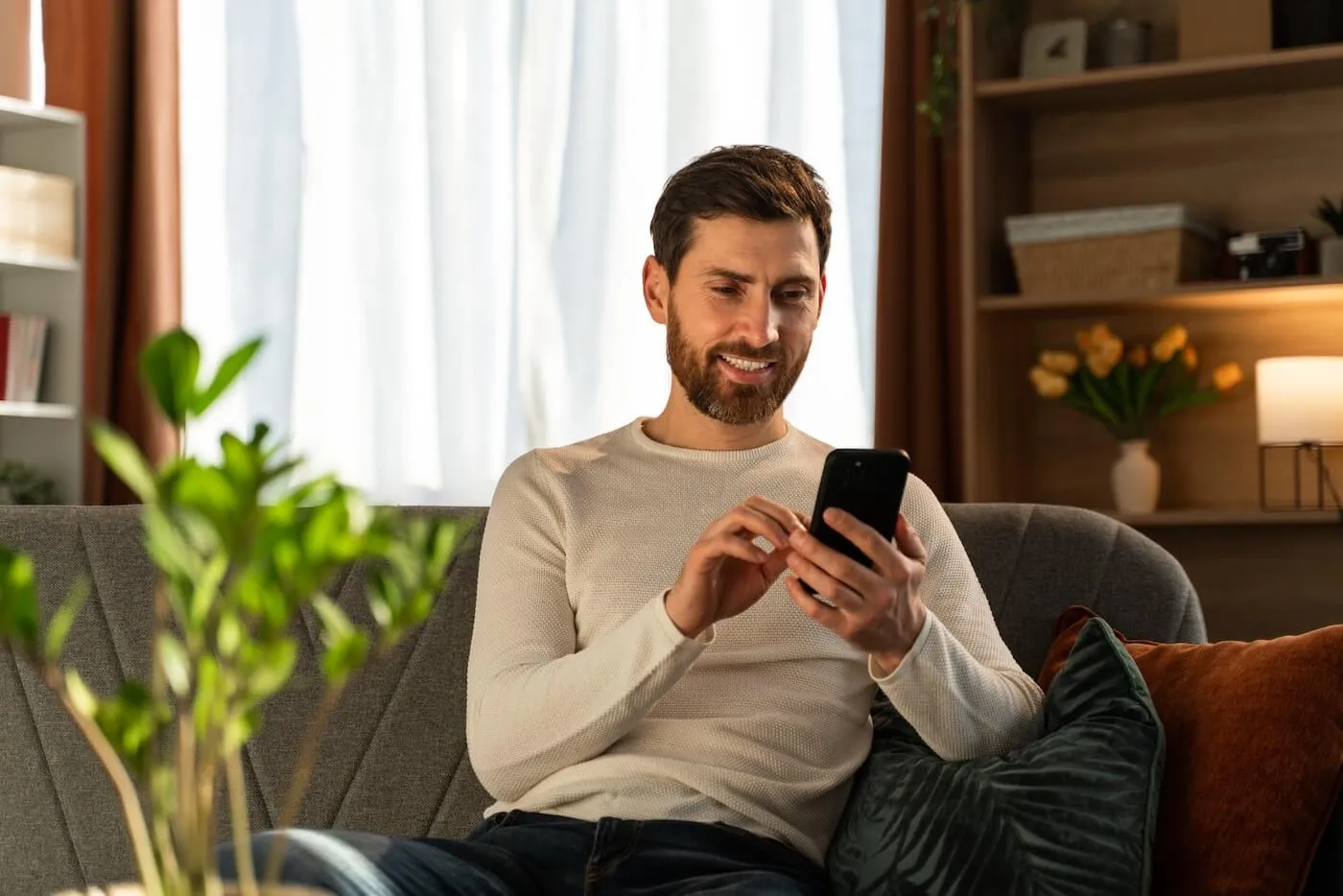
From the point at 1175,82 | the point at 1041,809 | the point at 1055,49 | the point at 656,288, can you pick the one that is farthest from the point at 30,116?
the point at 1041,809

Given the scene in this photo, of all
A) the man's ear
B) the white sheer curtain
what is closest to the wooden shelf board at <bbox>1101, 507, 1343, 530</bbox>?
the white sheer curtain

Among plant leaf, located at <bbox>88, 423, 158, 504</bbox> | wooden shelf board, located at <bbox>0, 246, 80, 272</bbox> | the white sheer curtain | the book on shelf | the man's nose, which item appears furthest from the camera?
the book on shelf

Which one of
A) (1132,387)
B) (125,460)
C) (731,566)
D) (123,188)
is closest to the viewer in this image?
(125,460)

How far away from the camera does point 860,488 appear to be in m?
1.46

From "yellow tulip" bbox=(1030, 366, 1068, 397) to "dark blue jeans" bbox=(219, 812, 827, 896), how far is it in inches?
60.8

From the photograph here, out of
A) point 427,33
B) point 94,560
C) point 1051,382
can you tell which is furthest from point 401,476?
point 94,560

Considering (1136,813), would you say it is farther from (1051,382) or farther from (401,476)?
(401,476)

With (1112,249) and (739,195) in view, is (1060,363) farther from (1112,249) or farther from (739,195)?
(739,195)

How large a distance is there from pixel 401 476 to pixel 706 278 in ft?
6.81

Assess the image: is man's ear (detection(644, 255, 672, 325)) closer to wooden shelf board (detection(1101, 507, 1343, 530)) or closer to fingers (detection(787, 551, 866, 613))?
fingers (detection(787, 551, 866, 613))

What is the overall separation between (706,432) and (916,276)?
4.75 ft

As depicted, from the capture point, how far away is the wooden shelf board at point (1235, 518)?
2709 mm

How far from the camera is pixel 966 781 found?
1.48 m

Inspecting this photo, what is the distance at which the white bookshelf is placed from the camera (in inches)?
150
